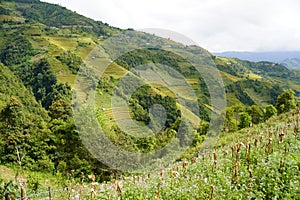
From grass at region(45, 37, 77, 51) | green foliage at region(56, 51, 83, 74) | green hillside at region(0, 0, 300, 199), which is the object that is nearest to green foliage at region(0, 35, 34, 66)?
green hillside at region(0, 0, 300, 199)

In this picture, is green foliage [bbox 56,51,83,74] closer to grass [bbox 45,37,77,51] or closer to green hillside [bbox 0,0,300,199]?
green hillside [bbox 0,0,300,199]

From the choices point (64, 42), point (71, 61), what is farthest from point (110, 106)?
point (64, 42)

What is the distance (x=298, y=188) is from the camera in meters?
4.03

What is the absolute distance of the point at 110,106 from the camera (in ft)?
198

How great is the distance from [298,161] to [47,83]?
85.2 metres

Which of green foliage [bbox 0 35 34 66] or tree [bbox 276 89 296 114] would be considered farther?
green foliage [bbox 0 35 34 66]

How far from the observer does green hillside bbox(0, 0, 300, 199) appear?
22547 millimetres

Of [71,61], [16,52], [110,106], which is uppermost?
[16,52]

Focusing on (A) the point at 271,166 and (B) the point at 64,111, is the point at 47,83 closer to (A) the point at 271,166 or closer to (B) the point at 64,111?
(B) the point at 64,111

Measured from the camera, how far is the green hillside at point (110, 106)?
22547 millimetres

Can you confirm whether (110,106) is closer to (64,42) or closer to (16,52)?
(16,52)

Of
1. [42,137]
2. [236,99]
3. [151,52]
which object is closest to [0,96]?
[42,137]

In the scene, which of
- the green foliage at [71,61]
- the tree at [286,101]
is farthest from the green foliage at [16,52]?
the tree at [286,101]

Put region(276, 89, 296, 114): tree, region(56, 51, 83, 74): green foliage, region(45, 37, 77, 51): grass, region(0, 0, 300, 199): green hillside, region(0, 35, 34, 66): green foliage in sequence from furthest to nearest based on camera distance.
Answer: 1. region(45, 37, 77, 51): grass
2. region(0, 35, 34, 66): green foliage
3. region(56, 51, 83, 74): green foliage
4. region(276, 89, 296, 114): tree
5. region(0, 0, 300, 199): green hillside
